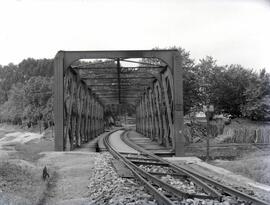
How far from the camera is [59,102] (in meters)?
15.5

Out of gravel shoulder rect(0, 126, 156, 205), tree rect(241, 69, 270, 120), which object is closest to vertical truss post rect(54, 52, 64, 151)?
gravel shoulder rect(0, 126, 156, 205)

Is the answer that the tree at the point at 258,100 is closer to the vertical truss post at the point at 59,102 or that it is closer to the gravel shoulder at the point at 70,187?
the vertical truss post at the point at 59,102

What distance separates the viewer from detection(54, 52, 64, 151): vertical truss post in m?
15.5

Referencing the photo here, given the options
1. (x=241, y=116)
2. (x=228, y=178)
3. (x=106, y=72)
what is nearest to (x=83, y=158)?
(x=228, y=178)

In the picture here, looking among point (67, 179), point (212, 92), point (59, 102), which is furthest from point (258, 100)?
point (67, 179)

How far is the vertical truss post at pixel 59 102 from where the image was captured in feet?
50.9

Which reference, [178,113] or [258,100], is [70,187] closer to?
[178,113]

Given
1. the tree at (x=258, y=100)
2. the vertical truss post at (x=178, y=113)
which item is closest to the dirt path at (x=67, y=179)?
the vertical truss post at (x=178, y=113)

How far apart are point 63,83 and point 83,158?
3885 millimetres

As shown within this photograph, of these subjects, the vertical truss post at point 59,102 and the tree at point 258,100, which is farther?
the tree at point 258,100

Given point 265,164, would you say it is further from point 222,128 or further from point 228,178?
point 222,128

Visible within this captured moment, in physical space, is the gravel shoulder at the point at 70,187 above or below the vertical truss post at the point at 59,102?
below

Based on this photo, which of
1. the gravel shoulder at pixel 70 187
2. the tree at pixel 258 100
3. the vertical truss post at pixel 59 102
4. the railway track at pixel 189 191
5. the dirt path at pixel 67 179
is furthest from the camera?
the tree at pixel 258 100

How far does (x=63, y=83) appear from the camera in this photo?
15.7m
